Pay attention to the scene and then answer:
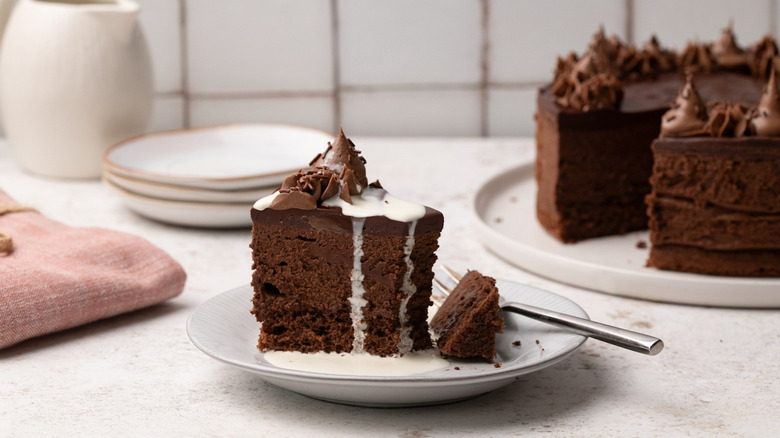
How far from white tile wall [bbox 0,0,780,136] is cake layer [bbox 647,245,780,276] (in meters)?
1.54

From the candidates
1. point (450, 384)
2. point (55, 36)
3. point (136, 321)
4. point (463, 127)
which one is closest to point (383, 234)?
point (450, 384)

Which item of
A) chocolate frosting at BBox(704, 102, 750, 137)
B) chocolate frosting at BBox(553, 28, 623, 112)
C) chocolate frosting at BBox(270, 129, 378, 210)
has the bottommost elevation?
chocolate frosting at BBox(270, 129, 378, 210)

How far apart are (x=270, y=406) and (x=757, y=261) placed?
1161mm

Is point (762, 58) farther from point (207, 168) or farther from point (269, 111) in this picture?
point (269, 111)

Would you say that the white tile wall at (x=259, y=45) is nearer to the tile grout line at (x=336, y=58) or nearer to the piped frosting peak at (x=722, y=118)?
the tile grout line at (x=336, y=58)

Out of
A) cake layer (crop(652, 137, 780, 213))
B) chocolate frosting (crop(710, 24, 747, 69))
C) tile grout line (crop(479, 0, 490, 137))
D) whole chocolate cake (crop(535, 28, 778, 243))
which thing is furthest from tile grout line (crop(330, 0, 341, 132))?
cake layer (crop(652, 137, 780, 213))

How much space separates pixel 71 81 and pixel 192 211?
73 centimetres

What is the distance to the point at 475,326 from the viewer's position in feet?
5.09

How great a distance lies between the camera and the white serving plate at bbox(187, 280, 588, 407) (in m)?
1.37

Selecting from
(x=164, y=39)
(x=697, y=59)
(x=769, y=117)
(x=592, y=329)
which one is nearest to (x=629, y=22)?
(x=697, y=59)

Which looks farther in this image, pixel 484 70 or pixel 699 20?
pixel 484 70

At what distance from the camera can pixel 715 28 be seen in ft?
11.3

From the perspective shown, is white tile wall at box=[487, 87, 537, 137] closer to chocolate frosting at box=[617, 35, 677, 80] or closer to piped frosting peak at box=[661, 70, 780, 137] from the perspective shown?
chocolate frosting at box=[617, 35, 677, 80]

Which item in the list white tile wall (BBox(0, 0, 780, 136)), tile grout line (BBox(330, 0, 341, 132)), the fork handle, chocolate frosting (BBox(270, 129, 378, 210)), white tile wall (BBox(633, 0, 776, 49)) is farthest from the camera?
tile grout line (BBox(330, 0, 341, 132))
